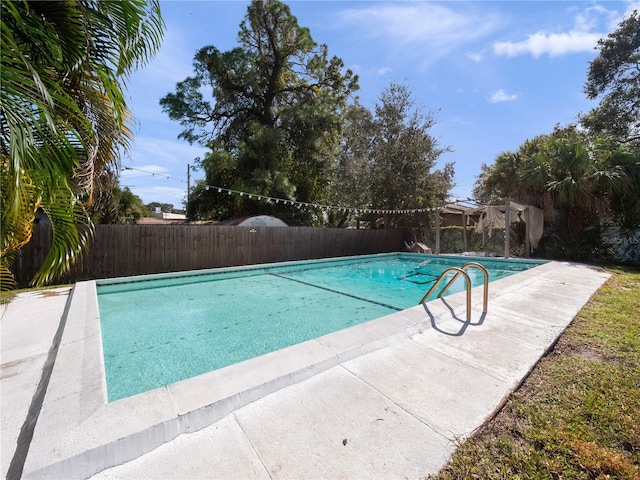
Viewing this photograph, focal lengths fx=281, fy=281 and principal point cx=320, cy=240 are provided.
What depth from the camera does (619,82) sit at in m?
15.2

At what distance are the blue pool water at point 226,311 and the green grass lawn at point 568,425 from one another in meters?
2.89

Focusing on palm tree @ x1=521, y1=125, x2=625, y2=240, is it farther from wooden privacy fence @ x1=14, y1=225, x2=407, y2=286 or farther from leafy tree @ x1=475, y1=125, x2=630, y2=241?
wooden privacy fence @ x1=14, y1=225, x2=407, y2=286

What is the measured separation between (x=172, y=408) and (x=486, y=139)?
72.7 ft

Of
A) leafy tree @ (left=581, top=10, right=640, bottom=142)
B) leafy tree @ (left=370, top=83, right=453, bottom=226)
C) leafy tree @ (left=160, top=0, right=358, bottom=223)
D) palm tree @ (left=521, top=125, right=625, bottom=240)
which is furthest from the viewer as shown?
leafy tree @ (left=370, top=83, right=453, bottom=226)

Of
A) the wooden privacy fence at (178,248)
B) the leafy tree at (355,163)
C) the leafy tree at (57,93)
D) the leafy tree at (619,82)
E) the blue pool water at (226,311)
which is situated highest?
the leafy tree at (619,82)

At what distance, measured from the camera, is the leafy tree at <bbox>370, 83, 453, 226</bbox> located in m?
15.6

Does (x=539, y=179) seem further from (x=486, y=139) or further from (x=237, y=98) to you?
(x=237, y=98)

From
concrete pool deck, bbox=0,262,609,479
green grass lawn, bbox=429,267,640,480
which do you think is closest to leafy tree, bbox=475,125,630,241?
concrete pool deck, bbox=0,262,609,479

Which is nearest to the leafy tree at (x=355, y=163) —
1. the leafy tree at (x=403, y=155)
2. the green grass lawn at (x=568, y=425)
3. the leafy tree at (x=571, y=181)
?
the leafy tree at (x=403, y=155)

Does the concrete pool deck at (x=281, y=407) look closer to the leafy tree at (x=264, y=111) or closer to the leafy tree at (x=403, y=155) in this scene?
the leafy tree at (x=264, y=111)

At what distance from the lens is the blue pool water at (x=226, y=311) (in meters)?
3.62

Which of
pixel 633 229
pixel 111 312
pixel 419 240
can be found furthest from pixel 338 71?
pixel 111 312

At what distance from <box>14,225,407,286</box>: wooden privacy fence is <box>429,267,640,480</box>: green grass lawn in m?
9.32

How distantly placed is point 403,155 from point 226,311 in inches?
529
